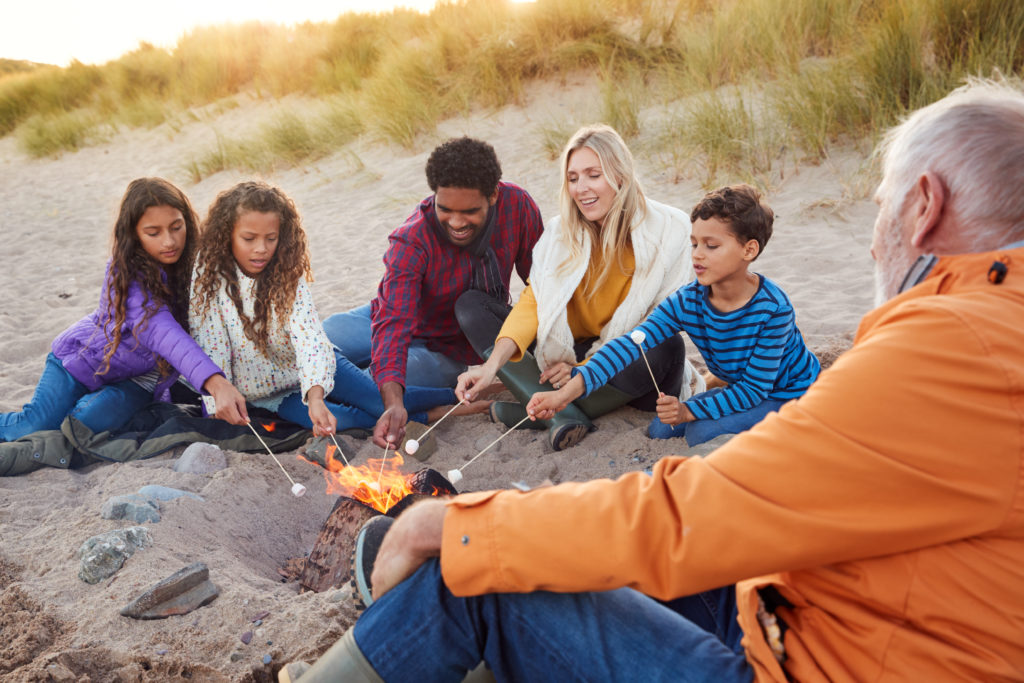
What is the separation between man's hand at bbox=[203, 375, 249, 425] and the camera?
3.35m

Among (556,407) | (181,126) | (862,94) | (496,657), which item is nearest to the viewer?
(496,657)

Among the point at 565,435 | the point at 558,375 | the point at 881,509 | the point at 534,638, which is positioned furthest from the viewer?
A: the point at 558,375

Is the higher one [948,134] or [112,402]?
[948,134]

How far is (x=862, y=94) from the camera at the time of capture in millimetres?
6789

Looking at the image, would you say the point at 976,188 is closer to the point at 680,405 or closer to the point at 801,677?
the point at 801,677

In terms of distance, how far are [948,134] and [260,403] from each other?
3.56 meters

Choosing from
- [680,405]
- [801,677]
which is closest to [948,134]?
[801,677]

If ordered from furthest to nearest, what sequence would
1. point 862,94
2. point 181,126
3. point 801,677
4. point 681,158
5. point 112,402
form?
point 181,126 < point 681,158 < point 862,94 < point 112,402 < point 801,677

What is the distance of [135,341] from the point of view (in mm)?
3764

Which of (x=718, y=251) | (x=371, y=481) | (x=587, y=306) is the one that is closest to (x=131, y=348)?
(x=371, y=481)

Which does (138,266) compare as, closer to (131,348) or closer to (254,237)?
(131,348)

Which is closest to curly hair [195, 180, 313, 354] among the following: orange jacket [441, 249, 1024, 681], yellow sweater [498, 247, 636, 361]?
yellow sweater [498, 247, 636, 361]

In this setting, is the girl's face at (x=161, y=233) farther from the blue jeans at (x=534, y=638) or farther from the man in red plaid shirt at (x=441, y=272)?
the blue jeans at (x=534, y=638)

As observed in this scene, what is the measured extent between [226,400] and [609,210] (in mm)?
2119
